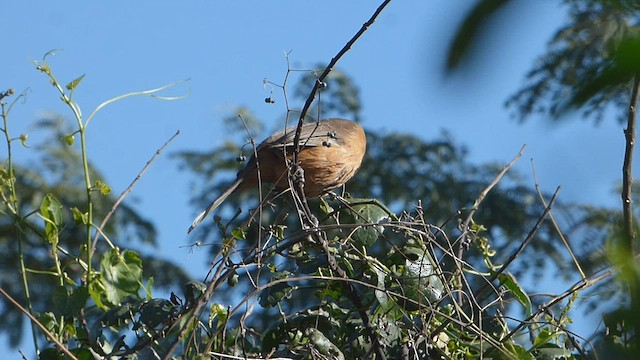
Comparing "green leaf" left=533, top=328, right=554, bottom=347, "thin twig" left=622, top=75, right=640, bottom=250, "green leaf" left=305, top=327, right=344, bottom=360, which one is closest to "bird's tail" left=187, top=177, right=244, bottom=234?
"green leaf" left=305, top=327, right=344, bottom=360

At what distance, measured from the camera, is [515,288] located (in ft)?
10.7

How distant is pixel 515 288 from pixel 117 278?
55.3 inches

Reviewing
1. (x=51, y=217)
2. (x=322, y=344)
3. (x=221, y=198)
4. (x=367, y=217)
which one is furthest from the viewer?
(x=221, y=198)

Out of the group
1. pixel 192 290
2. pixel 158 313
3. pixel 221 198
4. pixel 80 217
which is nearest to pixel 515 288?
pixel 192 290

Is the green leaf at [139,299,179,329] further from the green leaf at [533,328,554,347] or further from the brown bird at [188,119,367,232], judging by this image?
the brown bird at [188,119,367,232]

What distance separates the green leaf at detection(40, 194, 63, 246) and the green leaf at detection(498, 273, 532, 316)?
155 centimetres

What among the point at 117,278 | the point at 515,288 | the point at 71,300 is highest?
the point at 117,278

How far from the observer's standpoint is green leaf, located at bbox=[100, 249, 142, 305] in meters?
3.42

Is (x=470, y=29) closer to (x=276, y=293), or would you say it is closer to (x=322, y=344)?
(x=322, y=344)

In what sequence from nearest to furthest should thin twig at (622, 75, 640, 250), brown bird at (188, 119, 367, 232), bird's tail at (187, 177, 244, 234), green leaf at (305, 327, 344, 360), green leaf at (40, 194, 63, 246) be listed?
thin twig at (622, 75, 640, 250) < green leaf at (305, 327, 344, 360) < green leaf at (40, 194, 63, 246) < bird's tail at (187, 177, 244, 234) < brown bird at (188, 119, 367, 232)

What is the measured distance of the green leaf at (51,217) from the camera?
3379 millimetres

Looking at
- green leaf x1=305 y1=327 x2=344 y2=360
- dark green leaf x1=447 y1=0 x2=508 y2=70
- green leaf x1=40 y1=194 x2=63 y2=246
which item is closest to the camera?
dark green leaf x1=447 y1=0 x2=508 y2=70

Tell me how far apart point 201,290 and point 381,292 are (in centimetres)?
60

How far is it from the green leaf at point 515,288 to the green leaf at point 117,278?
1294 millimetres
